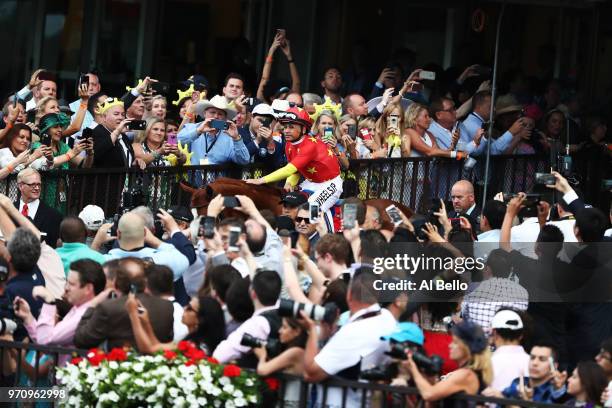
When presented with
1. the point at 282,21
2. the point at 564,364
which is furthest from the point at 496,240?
the point at 282,21

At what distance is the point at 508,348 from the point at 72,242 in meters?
3.77

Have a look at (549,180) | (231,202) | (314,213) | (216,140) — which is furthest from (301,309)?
(216,140)

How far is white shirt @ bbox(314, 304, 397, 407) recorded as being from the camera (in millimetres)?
11211

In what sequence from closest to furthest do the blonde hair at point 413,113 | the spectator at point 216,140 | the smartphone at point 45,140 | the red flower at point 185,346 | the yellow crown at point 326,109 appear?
the red flower at point 185,346 < the smartphone at point 45,140 < the spectator at point 216,140 < the yellow crown at point 326,109 < the blonde hair at point 413,113

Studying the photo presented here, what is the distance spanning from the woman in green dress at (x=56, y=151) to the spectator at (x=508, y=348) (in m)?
5.42

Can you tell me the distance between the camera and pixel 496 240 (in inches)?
583

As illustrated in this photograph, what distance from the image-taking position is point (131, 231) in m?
13.6

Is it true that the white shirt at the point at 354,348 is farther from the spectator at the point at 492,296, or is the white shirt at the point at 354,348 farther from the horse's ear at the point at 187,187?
the horse's ear at the point at 187,187

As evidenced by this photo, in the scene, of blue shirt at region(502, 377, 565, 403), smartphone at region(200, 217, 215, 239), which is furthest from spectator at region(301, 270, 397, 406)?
smartphone at region(200, 217, 215, 239)

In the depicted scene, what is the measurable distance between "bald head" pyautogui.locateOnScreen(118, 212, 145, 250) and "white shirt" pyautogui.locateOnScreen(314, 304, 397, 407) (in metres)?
2.75

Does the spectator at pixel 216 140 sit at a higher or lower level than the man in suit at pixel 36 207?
higher

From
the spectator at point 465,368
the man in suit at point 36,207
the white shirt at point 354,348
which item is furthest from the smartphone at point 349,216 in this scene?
the man in suit at point 36,207

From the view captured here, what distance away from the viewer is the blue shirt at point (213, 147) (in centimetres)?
1672

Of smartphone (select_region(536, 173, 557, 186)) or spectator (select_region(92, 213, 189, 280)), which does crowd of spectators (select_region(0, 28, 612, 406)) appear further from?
smartphone (select_region(536, 173, 557, 186))
